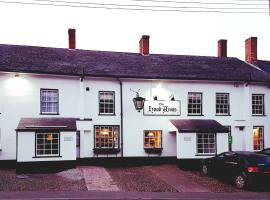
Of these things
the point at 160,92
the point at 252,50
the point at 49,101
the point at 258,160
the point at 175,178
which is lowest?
the point at 175,178

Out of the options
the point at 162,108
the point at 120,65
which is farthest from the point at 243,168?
the point at 120,65

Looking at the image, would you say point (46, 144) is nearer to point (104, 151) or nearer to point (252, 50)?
point (104, 151)

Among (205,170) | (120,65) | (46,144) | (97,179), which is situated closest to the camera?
(97,179)

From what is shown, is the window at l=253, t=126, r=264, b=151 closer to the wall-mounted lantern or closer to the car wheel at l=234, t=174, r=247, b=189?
the wall-mounted lantern

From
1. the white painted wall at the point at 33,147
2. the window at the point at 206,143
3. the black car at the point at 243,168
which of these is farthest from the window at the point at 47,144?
the black car at the point at 243,168

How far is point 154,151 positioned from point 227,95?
22.1 ft

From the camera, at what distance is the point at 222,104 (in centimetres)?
2506

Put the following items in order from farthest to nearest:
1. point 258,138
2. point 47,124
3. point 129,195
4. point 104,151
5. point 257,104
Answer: point 257,104 < point 258,138 < point 104,151 < point 47,124 < point 129,195

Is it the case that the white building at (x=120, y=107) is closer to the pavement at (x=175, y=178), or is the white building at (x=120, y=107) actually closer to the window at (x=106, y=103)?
the window at (x=106, y=103)

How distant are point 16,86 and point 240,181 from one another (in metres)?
14.1

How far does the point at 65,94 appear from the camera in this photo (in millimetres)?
22594

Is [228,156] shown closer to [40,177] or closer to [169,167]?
[169,167]

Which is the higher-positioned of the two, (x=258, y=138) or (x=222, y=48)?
(x=222, y=48)

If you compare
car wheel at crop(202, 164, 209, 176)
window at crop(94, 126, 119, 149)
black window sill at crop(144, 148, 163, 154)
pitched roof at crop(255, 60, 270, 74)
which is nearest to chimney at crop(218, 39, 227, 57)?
pitched roof at crop(255, 60, 270, 74)
